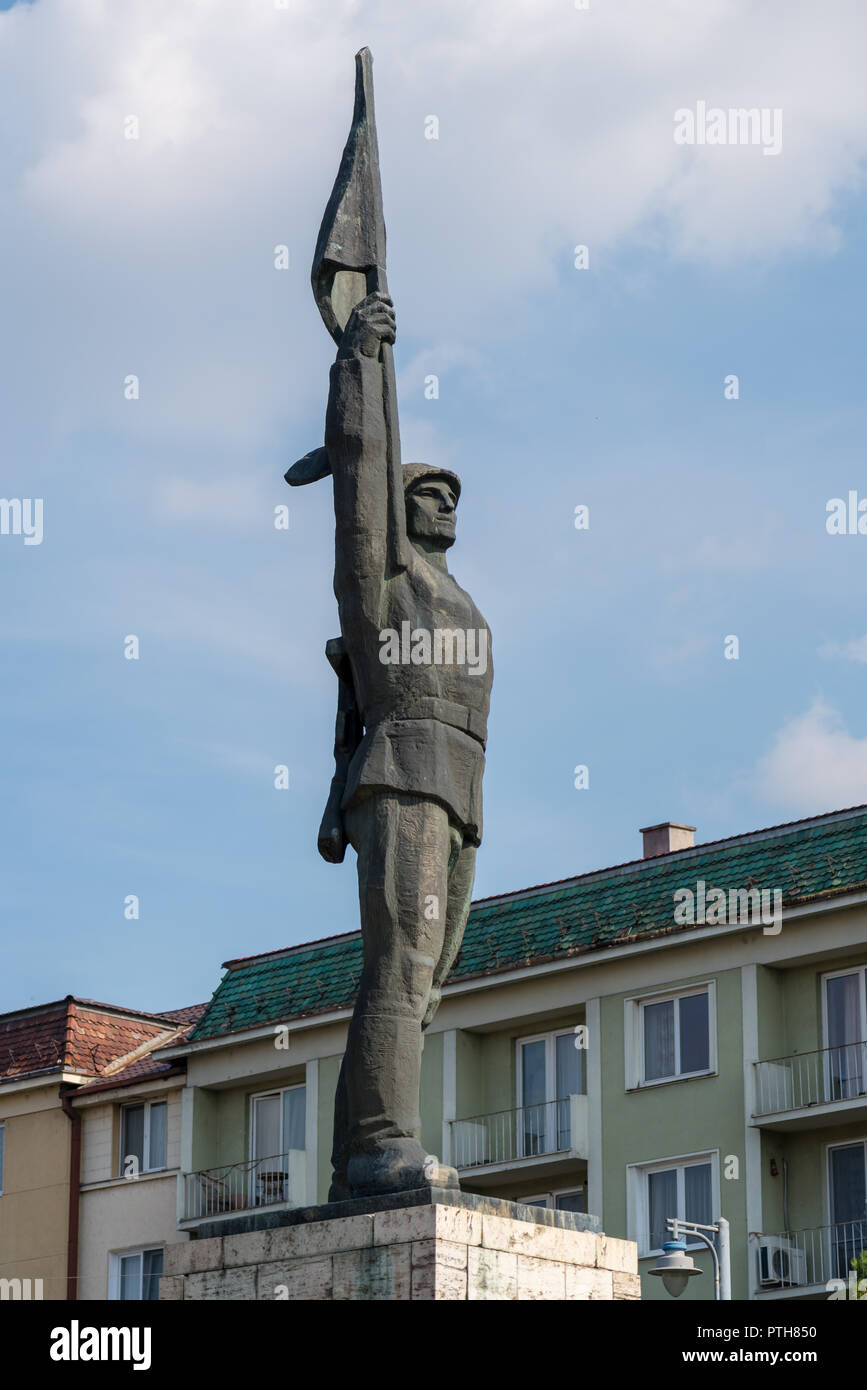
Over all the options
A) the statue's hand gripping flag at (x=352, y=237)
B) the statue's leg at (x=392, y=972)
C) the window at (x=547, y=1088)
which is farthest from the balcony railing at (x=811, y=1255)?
the statue's hand gripping flag at (x=352, y=237)

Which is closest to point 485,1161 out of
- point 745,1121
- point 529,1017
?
point 529,1017

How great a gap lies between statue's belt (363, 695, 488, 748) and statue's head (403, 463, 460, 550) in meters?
0.93

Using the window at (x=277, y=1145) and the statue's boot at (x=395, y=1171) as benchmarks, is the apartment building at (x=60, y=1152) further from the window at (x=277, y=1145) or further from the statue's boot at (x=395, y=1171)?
the statue's boot at (x=395, y=1171)

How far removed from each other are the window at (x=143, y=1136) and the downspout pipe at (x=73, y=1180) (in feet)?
2.60

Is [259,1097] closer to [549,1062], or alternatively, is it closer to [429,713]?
[549,1062]

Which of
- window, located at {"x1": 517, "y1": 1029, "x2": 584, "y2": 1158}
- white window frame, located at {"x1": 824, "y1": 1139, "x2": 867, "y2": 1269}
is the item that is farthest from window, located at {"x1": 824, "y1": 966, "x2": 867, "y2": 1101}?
window, located at {"x1": 517, "y1": 1029, "x2": 584, "y2": 1158}

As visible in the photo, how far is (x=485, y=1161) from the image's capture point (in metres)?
37.9

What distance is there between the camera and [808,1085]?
3462 centimetres

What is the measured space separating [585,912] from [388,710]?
25.1m

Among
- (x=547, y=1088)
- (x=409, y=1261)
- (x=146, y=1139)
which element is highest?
(x=547, y=1088)

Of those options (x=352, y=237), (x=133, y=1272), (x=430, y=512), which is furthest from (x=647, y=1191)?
(x=352, y=237)

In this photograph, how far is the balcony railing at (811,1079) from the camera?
113 feet

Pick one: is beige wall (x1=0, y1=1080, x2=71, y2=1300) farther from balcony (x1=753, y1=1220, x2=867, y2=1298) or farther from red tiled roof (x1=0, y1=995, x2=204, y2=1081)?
balcony (x1=753, y1=1220, x2=867, y2=1298)
